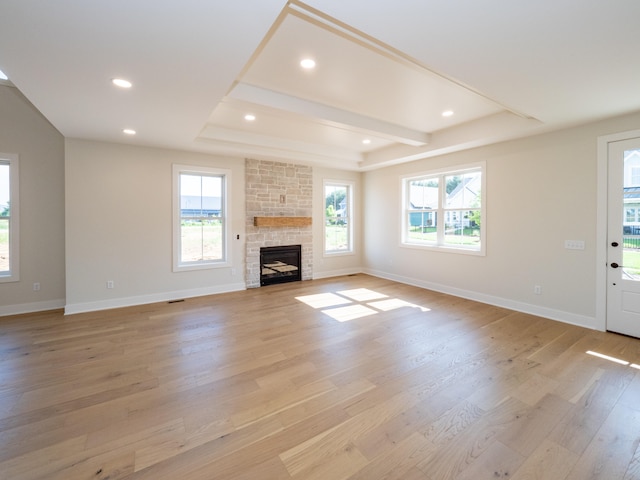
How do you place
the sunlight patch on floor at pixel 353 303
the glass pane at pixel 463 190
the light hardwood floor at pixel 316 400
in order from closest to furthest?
the light hardwood floor at pixel 316 400
the sunlight patch on floor at pixel 353 303
the glass pane at pixel 463 190

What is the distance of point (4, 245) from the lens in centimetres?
427

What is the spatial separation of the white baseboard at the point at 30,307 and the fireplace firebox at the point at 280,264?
331 cm

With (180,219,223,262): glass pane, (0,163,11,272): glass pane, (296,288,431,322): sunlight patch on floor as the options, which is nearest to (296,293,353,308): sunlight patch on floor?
(296,288,431,322): sunlight patch on floor

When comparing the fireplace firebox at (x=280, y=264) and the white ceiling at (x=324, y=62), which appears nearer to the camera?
the white ceiling at (x=324, y=62)

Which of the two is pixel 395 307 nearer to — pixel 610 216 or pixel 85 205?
pixel 610 216

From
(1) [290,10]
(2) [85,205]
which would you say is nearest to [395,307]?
(1) [290,10]

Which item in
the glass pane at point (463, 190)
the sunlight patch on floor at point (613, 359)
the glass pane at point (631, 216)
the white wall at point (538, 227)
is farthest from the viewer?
the glass pane at point (463, 190)

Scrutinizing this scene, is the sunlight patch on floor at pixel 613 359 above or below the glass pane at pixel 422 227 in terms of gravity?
below

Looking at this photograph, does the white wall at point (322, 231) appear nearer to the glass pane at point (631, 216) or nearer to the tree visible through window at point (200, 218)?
the tree visible through window at point (200, 218)

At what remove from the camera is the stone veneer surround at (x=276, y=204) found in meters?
5.85

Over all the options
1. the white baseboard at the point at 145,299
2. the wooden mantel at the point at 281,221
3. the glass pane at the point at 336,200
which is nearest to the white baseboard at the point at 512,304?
the glass pane at the point at 336,200

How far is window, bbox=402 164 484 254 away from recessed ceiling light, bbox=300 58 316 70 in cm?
350

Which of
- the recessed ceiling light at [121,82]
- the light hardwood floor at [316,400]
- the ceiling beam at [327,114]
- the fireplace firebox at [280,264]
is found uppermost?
the ceiling beam at [327,114]

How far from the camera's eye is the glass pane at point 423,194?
5.80 meters
